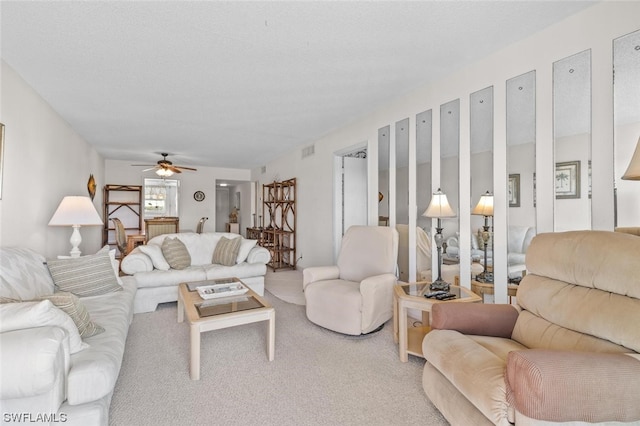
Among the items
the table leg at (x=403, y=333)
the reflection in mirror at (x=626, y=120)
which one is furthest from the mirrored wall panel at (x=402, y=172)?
the reflection in mirror at (x=626, y=120)

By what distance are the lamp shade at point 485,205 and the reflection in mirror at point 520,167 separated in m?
0.15

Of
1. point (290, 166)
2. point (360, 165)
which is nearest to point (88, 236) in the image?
point (290, 166)

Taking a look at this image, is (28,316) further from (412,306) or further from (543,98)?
(543,98)

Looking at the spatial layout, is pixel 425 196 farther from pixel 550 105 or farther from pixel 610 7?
pixel 610 7

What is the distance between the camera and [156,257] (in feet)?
12.3

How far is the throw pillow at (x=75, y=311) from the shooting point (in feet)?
5.43

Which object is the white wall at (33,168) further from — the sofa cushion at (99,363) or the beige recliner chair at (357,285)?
the beige recliner chair at (357,285)

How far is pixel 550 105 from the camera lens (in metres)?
2.10

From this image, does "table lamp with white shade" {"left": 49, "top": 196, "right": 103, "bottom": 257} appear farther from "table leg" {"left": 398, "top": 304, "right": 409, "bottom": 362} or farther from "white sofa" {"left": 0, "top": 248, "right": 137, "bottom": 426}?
"table leg" {"left": 398, "top": 304, "right": 409, "bottom": 362}

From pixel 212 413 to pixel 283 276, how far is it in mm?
3708

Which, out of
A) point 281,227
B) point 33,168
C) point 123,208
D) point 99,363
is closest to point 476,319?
point 99,363

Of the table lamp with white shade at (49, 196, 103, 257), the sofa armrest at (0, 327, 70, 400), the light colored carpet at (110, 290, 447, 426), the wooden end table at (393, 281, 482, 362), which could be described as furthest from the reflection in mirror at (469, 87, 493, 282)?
the table lamp with white shade at (49, 196, 103, 257)

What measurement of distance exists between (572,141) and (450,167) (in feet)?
3.19

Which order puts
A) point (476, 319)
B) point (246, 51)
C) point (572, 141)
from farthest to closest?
point (246, 51) → point (572, 141) → point (476, 319)
